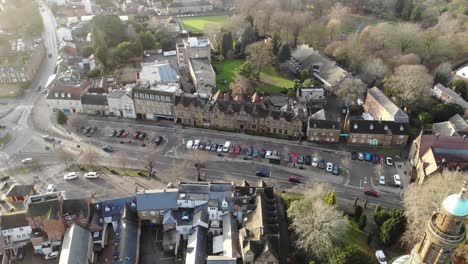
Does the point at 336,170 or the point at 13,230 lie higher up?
the point at 13,230

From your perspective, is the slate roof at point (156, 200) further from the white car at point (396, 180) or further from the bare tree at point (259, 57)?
the bare tree at point (259, 57)

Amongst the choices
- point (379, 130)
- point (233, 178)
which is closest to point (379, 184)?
point (379, 130)

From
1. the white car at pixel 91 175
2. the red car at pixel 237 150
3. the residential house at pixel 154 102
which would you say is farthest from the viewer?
the residential house at pixel 154 102

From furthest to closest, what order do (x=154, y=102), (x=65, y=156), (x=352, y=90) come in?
(x=352, y=90) → (x=154, y=102) → (x=65, y=156)

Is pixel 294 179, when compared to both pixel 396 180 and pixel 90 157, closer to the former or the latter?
pixel 396 180

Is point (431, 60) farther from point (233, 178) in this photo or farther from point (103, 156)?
point (103, 156)

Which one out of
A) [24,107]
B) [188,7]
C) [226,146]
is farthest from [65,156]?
[188,7]

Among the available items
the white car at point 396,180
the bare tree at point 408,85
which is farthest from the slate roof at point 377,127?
the bare tree at point 408,85

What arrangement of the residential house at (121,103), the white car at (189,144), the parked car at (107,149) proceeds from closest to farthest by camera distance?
the parked car at (107,149) < the white car at (189,144) < the residential house at (121,103)
